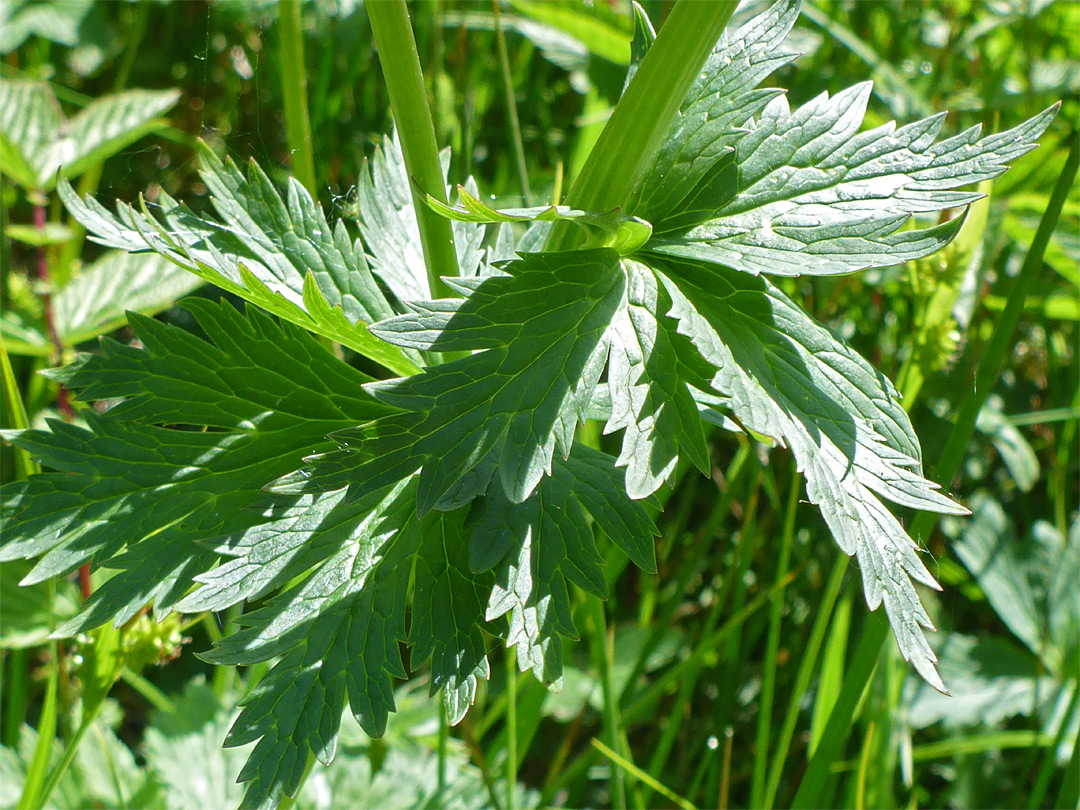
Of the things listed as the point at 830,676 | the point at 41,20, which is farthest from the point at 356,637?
the point at 41,20

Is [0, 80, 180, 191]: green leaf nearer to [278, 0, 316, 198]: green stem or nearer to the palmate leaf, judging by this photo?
[278, 0, 316, 198]: green stem

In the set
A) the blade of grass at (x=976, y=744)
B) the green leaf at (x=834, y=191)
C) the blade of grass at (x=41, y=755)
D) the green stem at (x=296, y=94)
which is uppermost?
the green stem at (x=296, y=94)

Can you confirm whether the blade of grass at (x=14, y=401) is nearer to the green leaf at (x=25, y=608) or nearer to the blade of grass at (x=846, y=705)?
the green leaf at (x=25, y=608)

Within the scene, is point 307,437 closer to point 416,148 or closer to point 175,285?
point 416,148

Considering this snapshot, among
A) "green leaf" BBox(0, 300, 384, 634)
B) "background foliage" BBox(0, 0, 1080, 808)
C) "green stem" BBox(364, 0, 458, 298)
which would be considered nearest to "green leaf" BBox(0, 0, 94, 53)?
"background foliage" BBox(0, 0, 1080, 808)

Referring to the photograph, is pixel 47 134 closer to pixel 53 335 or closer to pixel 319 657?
pixel 53 335

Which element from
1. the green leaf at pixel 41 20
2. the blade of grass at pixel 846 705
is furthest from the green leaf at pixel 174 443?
the green leaf at pixel 41 20

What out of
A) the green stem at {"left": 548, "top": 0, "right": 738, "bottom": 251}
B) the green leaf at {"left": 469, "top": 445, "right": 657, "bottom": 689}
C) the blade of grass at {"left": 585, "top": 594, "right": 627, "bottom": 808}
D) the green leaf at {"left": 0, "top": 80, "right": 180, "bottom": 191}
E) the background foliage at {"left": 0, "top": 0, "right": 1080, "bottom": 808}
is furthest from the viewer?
the green leaf at {"left": 0, "top": 80, "right": 180, "bottom": 191}
